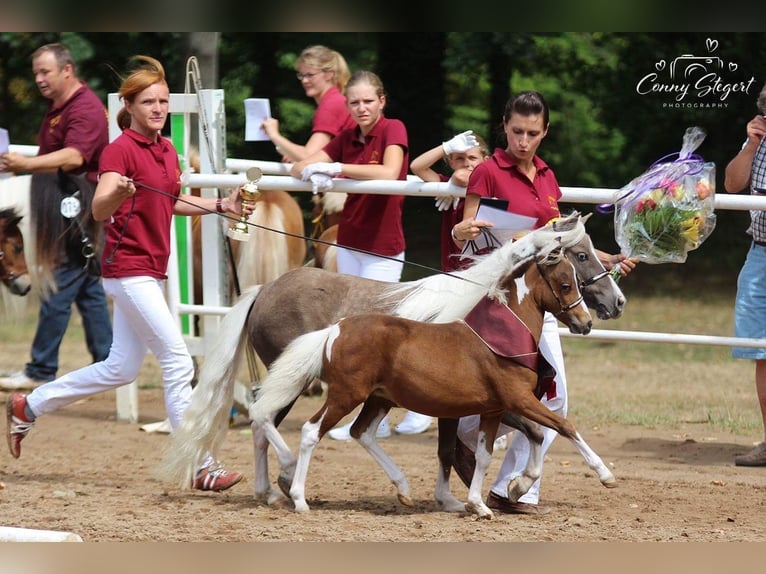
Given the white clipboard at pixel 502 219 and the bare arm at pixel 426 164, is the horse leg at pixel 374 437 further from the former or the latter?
the bare arm at pixel 426 164

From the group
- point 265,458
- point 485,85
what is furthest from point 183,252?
point 485,85

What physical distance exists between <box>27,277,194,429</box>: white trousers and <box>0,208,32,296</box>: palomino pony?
187 centimetres

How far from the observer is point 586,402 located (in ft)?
27.9

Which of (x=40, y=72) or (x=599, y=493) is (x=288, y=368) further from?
(x=40, y=72)

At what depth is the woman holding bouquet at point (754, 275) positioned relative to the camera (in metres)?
6.32

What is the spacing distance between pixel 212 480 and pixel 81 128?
265 centimetres

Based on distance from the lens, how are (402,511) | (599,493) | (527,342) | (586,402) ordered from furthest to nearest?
1. (586,402)
2. (599,493)
3. (402,511)
4. (527,342)

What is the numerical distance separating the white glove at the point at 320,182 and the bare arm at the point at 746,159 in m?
2.17

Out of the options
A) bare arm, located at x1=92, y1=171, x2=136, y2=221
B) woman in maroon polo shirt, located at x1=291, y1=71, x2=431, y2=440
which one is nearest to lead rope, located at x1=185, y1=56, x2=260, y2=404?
woman in maroon polo shirt, located at x1=291, y1=71, x2=431, y2=440

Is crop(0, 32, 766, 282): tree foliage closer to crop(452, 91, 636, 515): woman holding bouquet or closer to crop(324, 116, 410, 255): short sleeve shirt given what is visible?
crop(324, 116, 410, 255): short sleeve shirt

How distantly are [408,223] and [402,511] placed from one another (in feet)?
33.5

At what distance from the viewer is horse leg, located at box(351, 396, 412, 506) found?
5246 mm

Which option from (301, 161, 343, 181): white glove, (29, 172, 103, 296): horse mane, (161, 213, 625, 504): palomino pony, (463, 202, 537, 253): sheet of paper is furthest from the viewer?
(29, 172, 103, 296): horse mane
